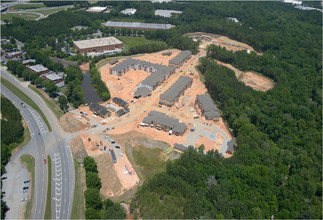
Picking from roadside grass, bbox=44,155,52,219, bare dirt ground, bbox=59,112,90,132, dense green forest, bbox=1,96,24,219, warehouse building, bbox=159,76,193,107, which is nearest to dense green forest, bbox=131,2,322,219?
warehouse building, bbox=159,76,193,107

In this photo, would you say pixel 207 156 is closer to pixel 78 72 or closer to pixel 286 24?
pixel 78 72

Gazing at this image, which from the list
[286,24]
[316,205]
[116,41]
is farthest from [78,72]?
[286,24]

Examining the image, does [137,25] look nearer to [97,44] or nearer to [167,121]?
[97,44]

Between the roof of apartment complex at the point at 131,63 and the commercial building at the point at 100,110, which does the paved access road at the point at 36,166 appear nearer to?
the commercial building at the point at 100,110

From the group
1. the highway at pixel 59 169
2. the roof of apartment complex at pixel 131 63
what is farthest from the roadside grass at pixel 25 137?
the roof of apartment complex at pixel 131 63

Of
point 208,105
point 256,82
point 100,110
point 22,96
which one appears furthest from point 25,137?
point 256,82

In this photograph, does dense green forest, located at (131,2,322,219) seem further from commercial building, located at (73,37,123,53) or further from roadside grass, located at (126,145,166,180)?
commercial building, located at (73,37,123,53)
